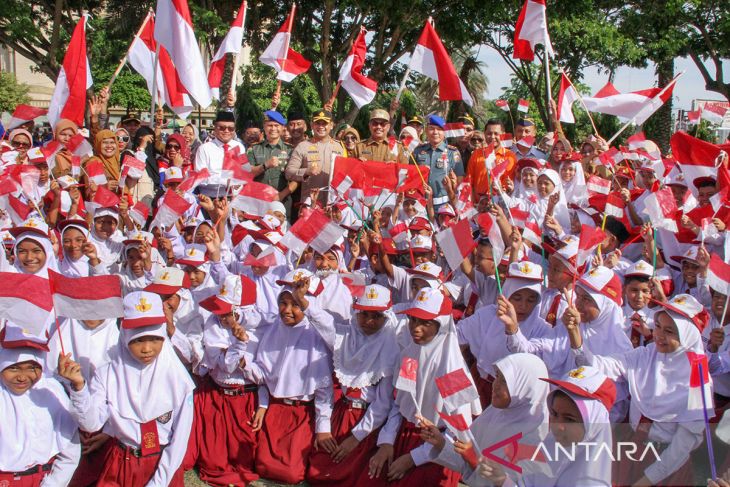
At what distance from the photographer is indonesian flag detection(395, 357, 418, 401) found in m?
4.54

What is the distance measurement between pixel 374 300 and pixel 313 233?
38.2 inches

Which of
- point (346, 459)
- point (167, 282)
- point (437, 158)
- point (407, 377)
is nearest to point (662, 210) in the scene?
point (407, 377)

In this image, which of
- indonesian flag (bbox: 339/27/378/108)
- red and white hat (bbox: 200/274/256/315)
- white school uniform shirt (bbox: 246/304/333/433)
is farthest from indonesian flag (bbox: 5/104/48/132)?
white school uniform shirt (bbox: 246/304/333/433)

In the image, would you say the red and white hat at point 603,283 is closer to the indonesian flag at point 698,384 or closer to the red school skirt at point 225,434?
the indonesian flag at point 698,384

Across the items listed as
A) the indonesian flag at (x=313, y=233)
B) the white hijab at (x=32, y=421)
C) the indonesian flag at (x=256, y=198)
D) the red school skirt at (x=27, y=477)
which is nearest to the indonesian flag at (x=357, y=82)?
the indonesian flag at (x=256, y=198)

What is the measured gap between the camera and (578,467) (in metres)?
3.43

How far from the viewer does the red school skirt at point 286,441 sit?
507 centimetres

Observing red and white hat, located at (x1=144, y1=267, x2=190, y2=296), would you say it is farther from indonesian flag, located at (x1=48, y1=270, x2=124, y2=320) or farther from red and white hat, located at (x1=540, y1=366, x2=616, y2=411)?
red and white hat, located at (x1=540, y1=366, x2=616, y2=411)

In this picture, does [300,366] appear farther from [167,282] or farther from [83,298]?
[83,298]

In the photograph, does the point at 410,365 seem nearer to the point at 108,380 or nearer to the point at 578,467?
the point at 578,467

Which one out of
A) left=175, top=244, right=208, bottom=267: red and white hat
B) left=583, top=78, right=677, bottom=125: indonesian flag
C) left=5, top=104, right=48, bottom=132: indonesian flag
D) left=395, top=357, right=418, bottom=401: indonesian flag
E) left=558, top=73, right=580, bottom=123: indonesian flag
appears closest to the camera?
left=395, top=357, right=418, bottom=401: indonesian flag

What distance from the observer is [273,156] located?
8.53m

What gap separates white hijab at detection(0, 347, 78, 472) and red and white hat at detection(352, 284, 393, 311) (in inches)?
75.1

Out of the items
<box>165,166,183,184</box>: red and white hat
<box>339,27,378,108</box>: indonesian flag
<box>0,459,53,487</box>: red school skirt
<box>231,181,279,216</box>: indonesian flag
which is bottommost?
<box>0,459,53,487</box>: red school skirt
